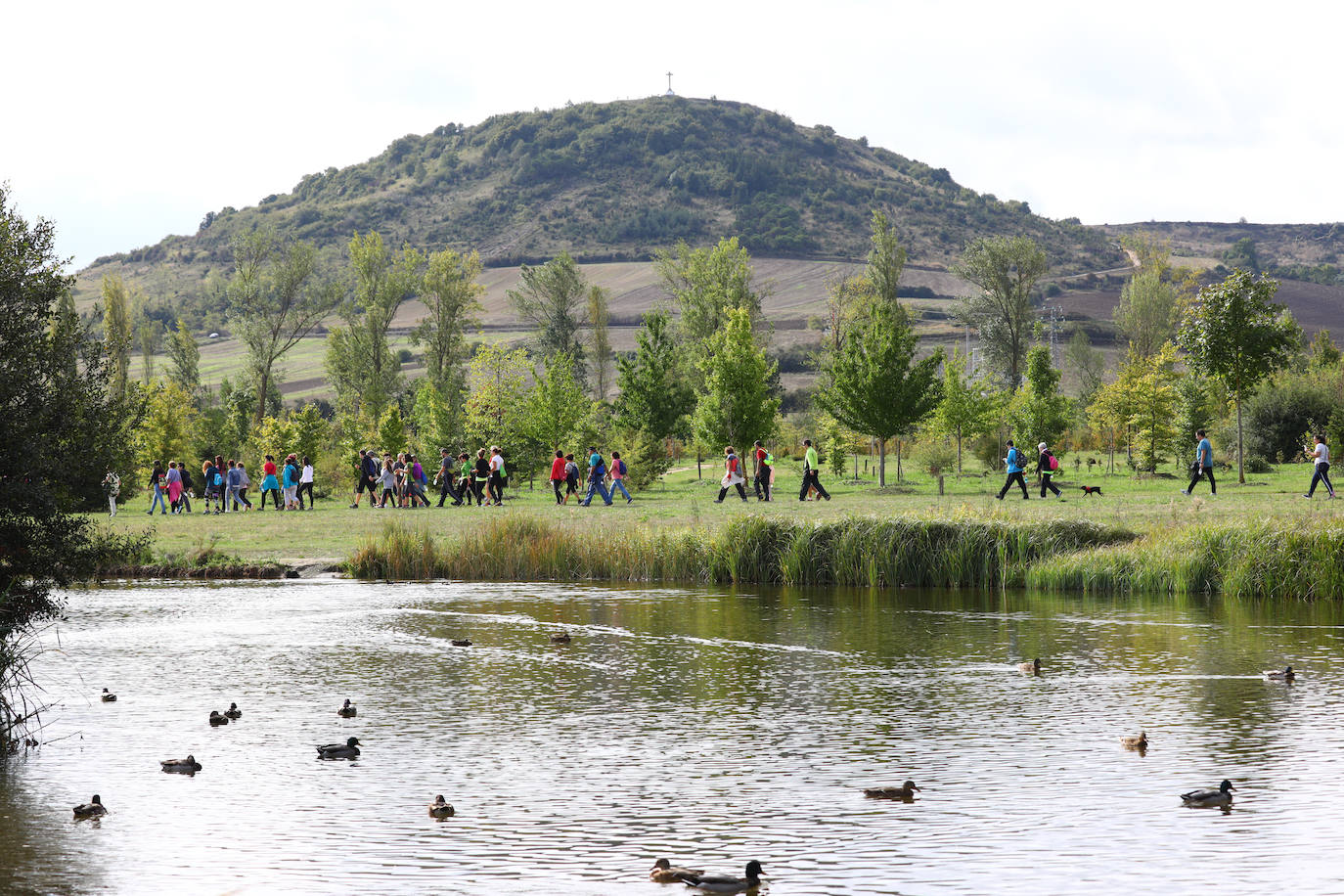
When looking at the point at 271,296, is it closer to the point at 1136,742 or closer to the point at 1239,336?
the point at 1239,336

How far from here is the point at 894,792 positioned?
33.0 ft

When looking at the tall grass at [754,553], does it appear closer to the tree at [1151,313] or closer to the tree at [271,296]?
the tree at [271,296]

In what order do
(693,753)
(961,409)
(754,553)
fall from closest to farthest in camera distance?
(693,753) < (754,553) < (961,409)

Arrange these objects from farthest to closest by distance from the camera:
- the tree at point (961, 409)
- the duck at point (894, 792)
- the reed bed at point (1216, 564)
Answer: the tree at point (961, 409) → the reed bed at point (1216, 564) → the duck at point (894, 792)

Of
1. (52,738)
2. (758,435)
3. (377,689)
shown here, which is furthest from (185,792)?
(758,435)

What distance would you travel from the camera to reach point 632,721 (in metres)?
12.9

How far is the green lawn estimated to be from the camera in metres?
26.0

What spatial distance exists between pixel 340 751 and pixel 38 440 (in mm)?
4379

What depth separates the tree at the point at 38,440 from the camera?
1241 centimetres

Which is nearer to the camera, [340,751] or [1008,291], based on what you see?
[340,751]

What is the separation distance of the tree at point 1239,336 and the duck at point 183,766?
3913 centimetres

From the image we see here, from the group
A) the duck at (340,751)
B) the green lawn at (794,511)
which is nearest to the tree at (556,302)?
the green lawn at (794,511)

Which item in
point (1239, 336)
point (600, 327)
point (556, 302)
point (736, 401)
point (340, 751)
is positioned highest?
point (556, 302)

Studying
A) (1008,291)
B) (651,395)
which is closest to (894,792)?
(651,395)
